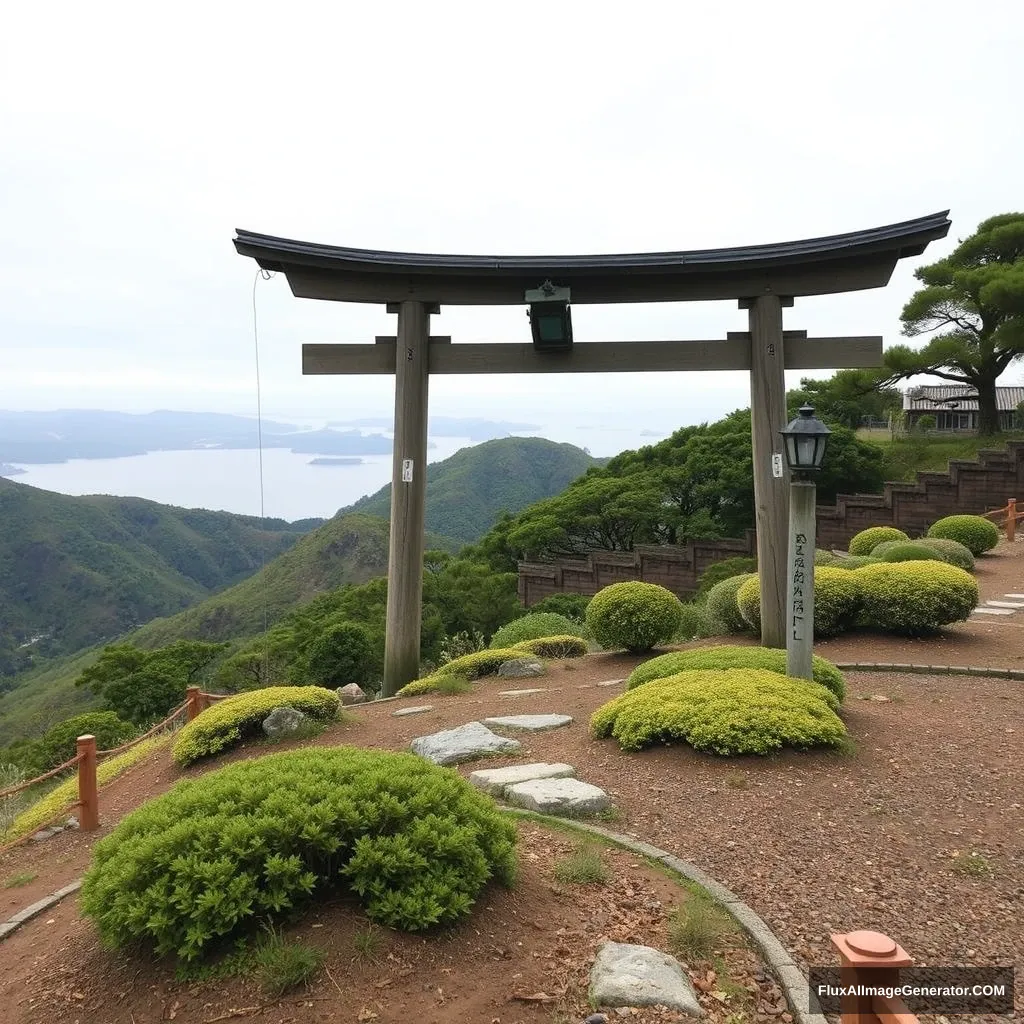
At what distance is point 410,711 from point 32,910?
12.4 ft

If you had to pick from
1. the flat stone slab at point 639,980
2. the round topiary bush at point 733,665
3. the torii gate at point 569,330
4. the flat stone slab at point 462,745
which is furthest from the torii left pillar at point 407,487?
the flat stone slab at point 639,980

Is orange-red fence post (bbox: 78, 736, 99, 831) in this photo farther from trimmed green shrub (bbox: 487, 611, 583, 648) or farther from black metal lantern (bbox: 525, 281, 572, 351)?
trimmed green shrub (bbox: 487, 611, 583, 648)

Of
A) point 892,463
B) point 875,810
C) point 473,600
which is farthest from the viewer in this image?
point 892,463

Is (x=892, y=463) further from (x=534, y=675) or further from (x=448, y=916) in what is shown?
(x=448, y=916)

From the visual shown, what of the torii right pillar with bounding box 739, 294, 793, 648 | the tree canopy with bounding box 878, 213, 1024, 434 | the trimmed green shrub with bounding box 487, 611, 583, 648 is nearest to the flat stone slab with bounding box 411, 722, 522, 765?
the torii right pillar with bounding box 739, 294, 793, 648

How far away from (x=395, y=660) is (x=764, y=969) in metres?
6.07

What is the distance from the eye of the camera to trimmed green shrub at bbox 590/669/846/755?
4.85 m

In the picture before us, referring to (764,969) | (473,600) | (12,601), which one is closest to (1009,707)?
(764,969)

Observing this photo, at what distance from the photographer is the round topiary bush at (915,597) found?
8336 mm

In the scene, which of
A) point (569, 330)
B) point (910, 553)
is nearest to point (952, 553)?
point (910, 553)

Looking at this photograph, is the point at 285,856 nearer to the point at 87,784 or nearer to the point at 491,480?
the point at 87,784

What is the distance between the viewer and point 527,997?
8.50 ft

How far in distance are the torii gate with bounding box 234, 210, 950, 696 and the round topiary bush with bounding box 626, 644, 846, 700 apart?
1.90 metres

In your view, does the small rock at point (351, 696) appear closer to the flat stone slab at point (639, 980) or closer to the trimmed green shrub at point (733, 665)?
the trimmed green shrub at point (733, 665)
